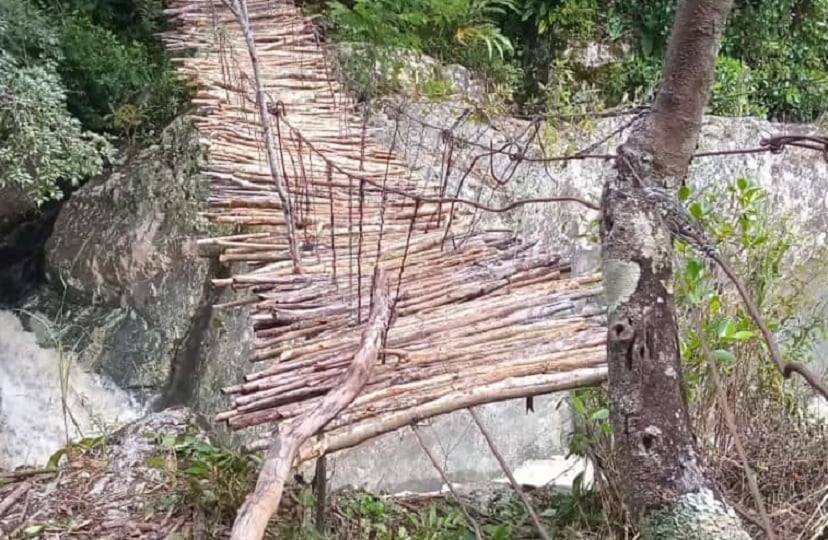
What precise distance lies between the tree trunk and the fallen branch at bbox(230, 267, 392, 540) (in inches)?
16.7

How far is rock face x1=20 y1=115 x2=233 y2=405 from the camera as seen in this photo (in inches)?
147

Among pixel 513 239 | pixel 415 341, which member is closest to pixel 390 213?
pixel 513 239

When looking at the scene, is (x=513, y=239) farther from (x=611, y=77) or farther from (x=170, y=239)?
(x=611, y=77)

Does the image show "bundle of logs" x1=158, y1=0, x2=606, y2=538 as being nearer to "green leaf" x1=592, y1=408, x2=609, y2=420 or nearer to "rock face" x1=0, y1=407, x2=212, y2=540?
"green leaf" x1=592, y1=408, x2=609, y2=420

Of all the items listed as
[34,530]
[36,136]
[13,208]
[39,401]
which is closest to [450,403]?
[34,530]

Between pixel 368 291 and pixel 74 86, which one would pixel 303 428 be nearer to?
pixel 368 291

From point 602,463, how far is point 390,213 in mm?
956

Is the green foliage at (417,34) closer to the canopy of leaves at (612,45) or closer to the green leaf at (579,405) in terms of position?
the canopy of leaves at (612,45)

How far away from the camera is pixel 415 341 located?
165 cm

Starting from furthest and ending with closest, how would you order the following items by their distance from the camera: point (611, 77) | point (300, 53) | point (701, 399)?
point (611, 77) → point (300, 53) → point (701, 399)

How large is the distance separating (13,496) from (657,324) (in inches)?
73.6

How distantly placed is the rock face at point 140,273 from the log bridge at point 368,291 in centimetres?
79

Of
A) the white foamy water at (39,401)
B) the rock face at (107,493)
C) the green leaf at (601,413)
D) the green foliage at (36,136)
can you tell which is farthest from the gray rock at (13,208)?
the green leaf at (601,413)

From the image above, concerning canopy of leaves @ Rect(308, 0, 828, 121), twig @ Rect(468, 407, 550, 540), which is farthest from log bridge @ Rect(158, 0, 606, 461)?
canopy of leaves @ Rect(308, 0, 828, 121)
